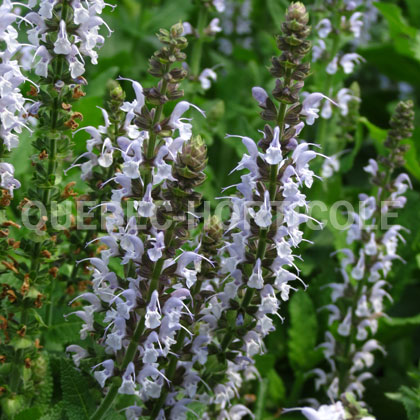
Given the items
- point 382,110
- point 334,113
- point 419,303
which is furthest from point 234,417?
point 382,110

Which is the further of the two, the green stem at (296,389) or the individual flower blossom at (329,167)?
the individual flower blossom at (329,167)

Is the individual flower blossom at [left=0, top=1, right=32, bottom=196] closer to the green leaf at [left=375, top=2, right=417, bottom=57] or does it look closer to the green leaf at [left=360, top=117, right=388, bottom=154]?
the green leaf at [left=360, top=117, right=388, bottom=154]

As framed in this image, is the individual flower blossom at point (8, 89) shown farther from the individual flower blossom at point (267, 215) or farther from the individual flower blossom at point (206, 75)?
the individual flower blossom at point (206, 75)

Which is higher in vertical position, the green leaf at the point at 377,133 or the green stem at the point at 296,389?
the green leaf at the point at 377,133

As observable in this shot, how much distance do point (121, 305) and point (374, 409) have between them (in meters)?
2.21

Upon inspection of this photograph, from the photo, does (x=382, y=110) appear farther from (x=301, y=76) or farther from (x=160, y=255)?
(x=160, y=255)

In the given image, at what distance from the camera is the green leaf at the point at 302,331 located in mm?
3645

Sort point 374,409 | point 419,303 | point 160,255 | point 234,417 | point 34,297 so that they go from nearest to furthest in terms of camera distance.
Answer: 1. point 160,255
2. point 34,297
3. point 234,417
4. point 374,409
5. point 419,303

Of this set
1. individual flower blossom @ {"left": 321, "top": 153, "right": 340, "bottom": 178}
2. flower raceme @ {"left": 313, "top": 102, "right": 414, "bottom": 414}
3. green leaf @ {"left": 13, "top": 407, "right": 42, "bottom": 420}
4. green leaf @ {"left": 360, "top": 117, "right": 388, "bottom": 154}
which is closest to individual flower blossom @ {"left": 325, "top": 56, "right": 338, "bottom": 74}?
green leaf @ {"left": 360, "top": 117, "right": 388, "bottom": 154}

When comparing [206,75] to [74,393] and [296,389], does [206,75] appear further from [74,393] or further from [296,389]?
→ [74,393]

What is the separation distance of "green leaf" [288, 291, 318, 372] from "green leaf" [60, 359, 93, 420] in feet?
4.74

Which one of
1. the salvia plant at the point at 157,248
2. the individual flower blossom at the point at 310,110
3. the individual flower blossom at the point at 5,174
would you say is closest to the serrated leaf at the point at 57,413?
the salvia plant at the point at 157,248

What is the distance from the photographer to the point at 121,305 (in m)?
2.18

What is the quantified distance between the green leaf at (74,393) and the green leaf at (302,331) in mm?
1444
